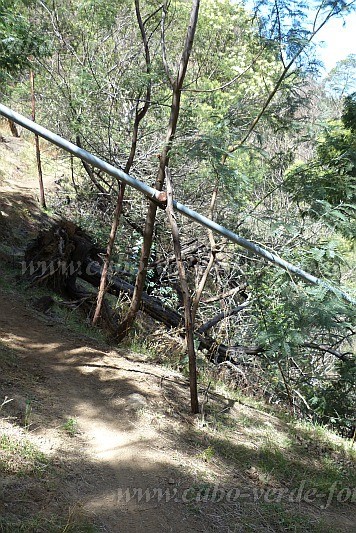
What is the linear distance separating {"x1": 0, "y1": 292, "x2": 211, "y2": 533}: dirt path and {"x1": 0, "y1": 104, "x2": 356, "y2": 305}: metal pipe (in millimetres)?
1810

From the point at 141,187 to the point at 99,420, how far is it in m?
2.08

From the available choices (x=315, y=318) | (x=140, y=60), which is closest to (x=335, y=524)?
(x=315, y=318)

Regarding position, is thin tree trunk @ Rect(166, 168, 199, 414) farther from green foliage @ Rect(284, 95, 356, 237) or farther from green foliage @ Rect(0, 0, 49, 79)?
green foliage @ Rect(0, 0, 49, 79)

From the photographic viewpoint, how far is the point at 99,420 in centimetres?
451

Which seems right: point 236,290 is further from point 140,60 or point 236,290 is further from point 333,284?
point 140,60

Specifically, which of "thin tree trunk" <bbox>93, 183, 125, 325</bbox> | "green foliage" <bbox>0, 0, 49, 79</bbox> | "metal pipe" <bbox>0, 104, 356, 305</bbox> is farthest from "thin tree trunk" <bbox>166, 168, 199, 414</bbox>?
"green foliage" <bbox>0, 0, 49, 79</bbox>

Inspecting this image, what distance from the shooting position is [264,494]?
165 inches

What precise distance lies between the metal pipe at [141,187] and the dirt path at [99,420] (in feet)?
5.94

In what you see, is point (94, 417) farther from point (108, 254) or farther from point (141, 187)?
point (108, 254)

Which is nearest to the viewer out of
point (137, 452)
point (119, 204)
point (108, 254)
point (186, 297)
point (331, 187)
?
point (137, 452)

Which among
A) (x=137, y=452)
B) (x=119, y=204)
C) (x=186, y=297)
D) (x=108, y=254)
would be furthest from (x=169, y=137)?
(x=137, y=452)

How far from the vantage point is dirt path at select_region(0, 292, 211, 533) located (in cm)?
345

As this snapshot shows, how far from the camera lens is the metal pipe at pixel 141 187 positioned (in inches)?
155

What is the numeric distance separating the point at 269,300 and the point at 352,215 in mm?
1694
